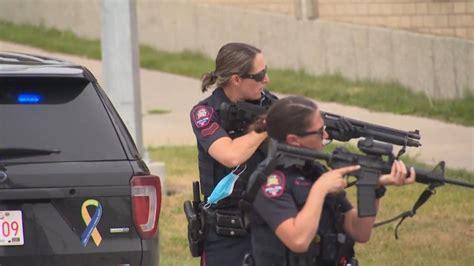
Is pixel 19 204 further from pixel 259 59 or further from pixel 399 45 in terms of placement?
pixel 399 45

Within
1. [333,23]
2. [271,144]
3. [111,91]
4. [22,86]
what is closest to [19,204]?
[22,86]

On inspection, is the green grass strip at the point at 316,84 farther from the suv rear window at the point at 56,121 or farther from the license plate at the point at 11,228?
the license plate at the point at 11,228

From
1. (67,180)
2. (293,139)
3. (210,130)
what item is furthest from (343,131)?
(67,180)

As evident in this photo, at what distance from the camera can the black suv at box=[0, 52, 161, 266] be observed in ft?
18.1

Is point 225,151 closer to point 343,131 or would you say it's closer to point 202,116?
point 202,116

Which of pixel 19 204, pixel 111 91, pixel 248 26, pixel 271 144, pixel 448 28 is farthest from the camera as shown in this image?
pixel 248 26

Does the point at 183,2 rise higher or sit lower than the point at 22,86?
lower

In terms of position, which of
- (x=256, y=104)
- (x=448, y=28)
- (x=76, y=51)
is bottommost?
(x=76, y=51)

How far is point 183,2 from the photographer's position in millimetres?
19422

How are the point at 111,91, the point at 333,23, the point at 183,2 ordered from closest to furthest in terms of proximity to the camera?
the point at 111,91 → the point at 333,23 → the point at 183,2

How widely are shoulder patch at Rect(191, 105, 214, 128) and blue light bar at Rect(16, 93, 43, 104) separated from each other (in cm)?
71

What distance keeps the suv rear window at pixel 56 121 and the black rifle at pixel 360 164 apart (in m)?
1.22

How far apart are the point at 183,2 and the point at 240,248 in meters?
14.0

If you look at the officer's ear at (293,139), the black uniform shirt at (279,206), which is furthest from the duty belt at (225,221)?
the officer's ear at (293,139)
